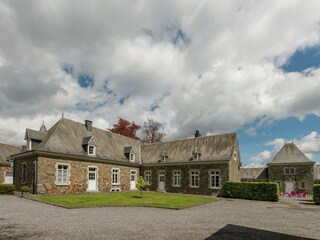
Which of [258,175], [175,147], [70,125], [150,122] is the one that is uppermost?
[150,122]

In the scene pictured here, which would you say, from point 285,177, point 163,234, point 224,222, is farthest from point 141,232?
point 285,177

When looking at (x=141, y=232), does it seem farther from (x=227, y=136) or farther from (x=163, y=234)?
(x=227, y=136)

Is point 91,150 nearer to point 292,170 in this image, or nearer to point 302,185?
point 292,170

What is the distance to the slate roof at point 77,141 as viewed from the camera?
23.3 metres

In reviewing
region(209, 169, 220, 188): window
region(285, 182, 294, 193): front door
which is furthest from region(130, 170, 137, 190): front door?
region(285, 182, 294, 193): front door

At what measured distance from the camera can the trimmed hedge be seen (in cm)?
2191

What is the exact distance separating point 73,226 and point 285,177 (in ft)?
118

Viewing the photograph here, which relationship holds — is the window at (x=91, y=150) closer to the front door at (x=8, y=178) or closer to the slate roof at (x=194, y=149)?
the slate roof at (x=194, y=149)

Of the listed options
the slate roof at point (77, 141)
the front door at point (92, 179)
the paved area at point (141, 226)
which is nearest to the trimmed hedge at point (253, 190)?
the paved area at point (141, 226)

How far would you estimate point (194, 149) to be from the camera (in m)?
29.0

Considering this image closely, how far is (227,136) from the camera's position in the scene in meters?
28.4

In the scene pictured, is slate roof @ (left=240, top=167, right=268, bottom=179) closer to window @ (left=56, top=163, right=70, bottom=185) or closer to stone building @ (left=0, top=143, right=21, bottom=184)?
window @ (left=56, top=163, right=70, bottom=185)

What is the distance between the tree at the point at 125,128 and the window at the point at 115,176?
758 inches

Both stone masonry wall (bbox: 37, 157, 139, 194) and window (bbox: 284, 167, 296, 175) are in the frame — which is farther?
window (bbox: 284, 167, 296, 175)
